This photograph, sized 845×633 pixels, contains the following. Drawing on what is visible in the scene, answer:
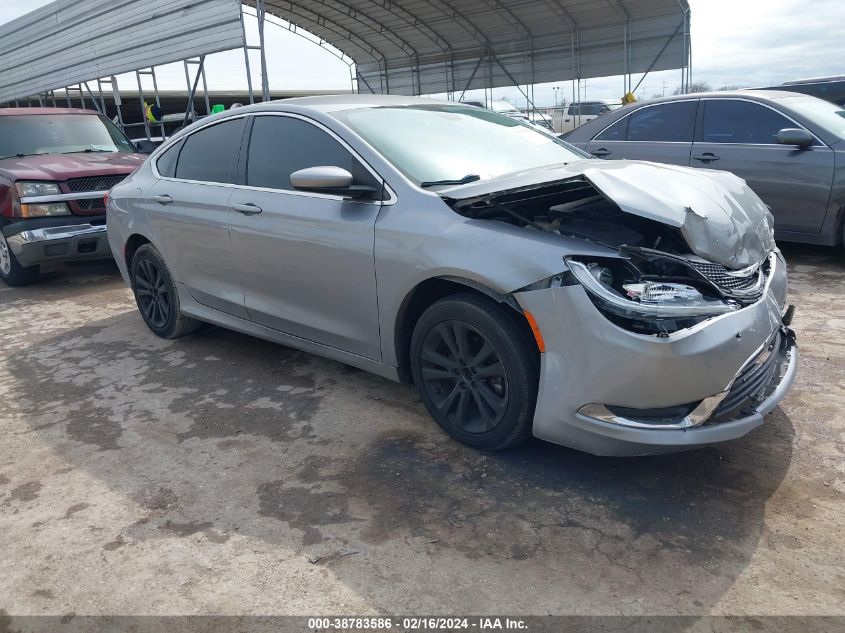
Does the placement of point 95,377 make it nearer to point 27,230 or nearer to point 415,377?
point 415,377

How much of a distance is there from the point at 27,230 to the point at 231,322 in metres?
3.77

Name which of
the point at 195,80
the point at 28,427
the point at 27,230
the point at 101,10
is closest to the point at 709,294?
the point at 28,427

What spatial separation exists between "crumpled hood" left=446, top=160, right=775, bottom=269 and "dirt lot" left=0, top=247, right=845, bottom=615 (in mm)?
929

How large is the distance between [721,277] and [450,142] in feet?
5.37

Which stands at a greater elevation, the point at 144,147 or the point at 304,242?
the point at 144,147

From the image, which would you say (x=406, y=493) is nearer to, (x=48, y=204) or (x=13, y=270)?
(x=48, y=204)

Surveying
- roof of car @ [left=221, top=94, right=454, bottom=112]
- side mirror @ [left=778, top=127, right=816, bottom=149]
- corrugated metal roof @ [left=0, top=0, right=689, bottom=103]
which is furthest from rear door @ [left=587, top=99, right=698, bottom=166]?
corrugated metal roof @ [left=0, top=0, right=689, bottom=103]

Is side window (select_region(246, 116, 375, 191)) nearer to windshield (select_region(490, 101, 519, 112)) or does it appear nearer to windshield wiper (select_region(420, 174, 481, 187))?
windshield wiper (select_region(420, 174, 481, 187))

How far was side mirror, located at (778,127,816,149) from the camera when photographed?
19.8ft

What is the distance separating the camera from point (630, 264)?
9.02 ft

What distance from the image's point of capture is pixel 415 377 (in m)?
3.39

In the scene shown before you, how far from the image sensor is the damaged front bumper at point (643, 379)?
8.36 ft

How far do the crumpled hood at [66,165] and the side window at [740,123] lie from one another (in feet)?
20.3

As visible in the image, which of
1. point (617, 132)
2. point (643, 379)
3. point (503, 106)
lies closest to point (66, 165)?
point (617, 132)
